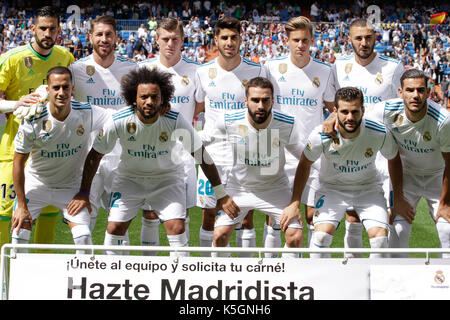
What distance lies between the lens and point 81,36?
27.3 m

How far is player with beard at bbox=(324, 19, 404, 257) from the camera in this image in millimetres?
5984

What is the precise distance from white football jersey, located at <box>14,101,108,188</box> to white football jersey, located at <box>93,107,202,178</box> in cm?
31

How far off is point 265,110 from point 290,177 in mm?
1193

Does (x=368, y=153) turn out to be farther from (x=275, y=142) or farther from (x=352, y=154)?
(x=275, y=142)

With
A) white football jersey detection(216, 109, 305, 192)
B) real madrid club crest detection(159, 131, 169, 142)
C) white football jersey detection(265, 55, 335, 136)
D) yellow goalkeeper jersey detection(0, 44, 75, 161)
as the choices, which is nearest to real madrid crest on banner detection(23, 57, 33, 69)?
yellow goalkeeper jersey detection(0, 44, 75, 161)

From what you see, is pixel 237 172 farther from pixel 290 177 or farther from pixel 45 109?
pixel 45 109

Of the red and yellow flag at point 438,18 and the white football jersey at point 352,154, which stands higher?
the red and yellow flag at point 438,18

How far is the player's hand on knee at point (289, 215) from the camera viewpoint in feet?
16.6

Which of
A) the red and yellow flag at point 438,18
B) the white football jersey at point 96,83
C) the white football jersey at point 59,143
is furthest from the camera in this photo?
the red and yellow flag at point 438,18

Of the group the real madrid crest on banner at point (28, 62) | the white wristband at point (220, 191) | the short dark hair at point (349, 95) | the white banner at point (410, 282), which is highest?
the real madrid crest on banner at point (28, 62)

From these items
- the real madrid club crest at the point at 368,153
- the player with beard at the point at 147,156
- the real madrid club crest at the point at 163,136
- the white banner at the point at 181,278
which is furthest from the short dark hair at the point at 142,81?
the real madrid club crest at the point at 368,153

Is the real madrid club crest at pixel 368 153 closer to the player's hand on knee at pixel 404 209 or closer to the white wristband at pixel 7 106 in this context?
the player's hand on knee at pixel 404 209

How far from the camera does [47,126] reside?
5.14 m

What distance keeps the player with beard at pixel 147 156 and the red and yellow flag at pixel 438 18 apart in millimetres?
27080
